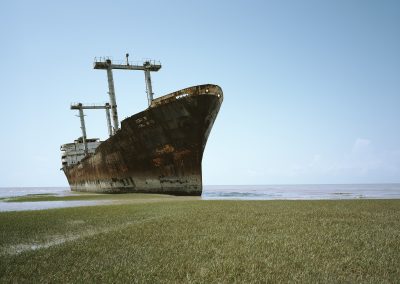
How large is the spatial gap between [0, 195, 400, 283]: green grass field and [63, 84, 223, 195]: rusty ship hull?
12.3 metres

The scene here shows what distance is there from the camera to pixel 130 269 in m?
3.93

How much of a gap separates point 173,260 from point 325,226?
160 inches

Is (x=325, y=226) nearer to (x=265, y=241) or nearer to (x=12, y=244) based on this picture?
(x=265, y=241)

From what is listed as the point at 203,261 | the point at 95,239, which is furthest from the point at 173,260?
the point at 95,239

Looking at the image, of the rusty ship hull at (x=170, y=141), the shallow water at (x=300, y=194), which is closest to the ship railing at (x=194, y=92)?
the rusty ship hull at (x=170, y=141)

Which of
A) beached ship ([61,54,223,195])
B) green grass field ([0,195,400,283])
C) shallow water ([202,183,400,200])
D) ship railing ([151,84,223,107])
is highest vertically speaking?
ship railing ([151,84,223,107])

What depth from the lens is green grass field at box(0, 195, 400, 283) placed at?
12.1 feet

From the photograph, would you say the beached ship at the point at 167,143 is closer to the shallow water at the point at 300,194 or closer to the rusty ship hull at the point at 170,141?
the rusty ship hull at the point at 170,141

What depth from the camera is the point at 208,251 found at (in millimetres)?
4715

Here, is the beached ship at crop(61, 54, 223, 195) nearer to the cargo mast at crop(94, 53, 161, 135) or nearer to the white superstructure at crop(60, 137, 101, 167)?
the cargo mast at crop(94, 53, 161, 135)

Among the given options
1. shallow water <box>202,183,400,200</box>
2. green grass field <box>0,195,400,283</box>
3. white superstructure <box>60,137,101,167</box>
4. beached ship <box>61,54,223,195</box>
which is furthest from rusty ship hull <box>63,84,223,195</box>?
white superstructure <box>60,137,101,167</box>

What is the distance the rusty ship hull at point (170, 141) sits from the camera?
19.2 m

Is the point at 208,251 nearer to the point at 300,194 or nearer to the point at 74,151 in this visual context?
the point at 300,194

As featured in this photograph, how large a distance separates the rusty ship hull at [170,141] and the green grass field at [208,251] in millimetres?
12284
